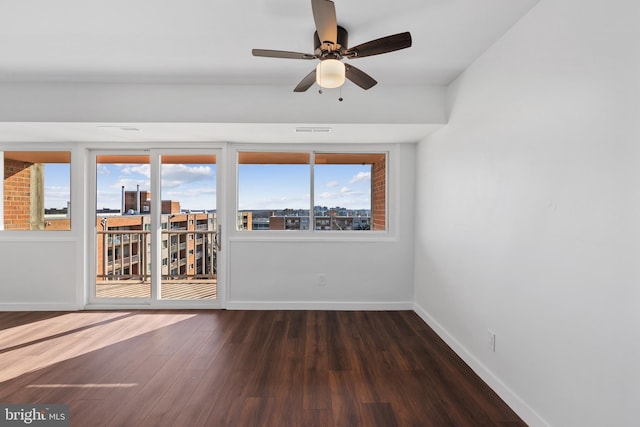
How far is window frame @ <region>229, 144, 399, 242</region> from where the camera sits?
399 cm

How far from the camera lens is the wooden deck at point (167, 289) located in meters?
4.35

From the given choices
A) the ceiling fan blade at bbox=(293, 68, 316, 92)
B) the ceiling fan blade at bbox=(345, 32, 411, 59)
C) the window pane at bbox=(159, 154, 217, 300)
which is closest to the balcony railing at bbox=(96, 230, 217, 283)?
the window pane at bbox=(159, 154, 217, 300)

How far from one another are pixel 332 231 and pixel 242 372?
6.74ft

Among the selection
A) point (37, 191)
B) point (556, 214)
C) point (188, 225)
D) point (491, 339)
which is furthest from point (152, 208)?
point (556, 214)

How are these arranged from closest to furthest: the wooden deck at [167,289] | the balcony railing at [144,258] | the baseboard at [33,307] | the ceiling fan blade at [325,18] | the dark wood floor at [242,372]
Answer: the ceiling fan blade at [325,18]
the dark wood floor at [242,372]
the baseboard at [33,307]
the wooden deck at [167,289]
the balcony railing at [144,258]

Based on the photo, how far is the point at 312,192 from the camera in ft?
13.5

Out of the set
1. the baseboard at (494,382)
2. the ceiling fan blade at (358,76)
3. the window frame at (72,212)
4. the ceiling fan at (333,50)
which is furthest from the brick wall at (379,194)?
the window frame at (72,212)

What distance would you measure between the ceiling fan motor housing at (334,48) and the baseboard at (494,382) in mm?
2442

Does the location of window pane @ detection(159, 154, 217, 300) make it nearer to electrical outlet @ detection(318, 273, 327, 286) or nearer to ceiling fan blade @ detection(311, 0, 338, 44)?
electrical outlet @ detection(318, 273, 327, 286)

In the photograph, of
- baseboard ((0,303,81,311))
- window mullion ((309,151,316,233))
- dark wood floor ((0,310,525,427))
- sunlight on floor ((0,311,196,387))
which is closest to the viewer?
dark wood floor ((0,310,525,427))

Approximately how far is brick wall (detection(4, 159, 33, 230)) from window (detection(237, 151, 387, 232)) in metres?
2.71

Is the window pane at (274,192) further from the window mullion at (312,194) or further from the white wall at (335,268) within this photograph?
the white wall at (335,268)

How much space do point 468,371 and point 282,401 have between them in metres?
1.48

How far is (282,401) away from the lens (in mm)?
2086
